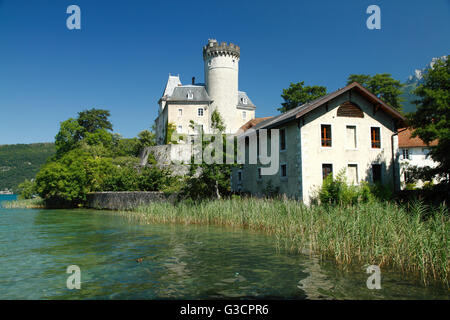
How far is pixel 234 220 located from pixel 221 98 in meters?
40.1

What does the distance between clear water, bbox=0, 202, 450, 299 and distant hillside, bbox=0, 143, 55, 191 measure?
130 meters

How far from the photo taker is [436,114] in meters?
16.6

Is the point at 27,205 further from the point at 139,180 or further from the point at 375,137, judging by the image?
the point at 375,137

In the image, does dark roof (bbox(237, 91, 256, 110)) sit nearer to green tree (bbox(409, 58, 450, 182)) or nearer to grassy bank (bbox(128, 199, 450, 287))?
green tree (bbox(409, 58, 450, 182))

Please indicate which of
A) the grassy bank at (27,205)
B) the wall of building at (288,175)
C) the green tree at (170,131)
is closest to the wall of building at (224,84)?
the green tree at (170,131)

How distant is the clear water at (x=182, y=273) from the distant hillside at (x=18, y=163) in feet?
425

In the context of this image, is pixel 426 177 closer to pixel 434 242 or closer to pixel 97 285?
pixel 434 242

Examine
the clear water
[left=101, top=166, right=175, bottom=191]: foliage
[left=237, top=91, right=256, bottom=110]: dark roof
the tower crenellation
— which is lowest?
the clear water

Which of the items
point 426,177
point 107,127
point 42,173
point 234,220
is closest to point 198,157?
point 234,220

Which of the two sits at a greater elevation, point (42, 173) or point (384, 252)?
point (42, 173)

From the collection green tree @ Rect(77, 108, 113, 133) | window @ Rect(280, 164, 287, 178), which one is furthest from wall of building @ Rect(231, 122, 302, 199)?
green tree @ Rect(77, 108, 113, 133)

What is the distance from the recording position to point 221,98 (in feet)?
179

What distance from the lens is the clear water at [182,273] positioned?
676 cm

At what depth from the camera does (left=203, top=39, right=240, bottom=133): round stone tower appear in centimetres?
5416
